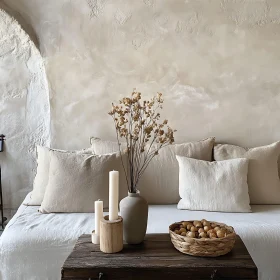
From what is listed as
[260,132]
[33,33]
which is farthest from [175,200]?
[33,33]

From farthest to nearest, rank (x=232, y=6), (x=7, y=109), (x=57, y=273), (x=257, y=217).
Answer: (x=7, y=109), (x=232, y=6), (x=257, y=217), (x=57, y=273)

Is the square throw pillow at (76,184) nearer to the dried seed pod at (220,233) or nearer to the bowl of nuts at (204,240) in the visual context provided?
the bowl of nuts at (204,240)

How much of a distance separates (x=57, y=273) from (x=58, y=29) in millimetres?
1862

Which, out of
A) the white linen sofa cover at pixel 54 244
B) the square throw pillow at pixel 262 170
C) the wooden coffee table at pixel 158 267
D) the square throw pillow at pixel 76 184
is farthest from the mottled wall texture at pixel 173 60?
the wooden coffee table at pixel 158 267

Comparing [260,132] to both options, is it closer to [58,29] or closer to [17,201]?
[58,29]

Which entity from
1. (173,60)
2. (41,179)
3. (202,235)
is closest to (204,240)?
(202,235)

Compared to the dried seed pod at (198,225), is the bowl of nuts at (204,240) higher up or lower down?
lower down

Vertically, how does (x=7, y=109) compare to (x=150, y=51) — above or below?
below

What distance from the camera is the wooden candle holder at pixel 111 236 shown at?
1789mm

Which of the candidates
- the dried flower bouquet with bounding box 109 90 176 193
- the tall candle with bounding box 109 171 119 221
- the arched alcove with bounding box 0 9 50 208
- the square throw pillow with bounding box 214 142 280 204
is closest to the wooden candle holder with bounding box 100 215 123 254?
the tall candle with bounding box 109 171 119 221

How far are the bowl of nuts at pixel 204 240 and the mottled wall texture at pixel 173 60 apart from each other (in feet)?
4.40

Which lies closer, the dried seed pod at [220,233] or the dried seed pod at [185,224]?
the dried seed pod at [220,233]

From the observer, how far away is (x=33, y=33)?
10.0ft

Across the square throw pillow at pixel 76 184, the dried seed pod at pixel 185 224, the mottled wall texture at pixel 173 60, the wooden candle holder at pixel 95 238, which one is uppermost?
the mottled wall texture at pixel 173 60
